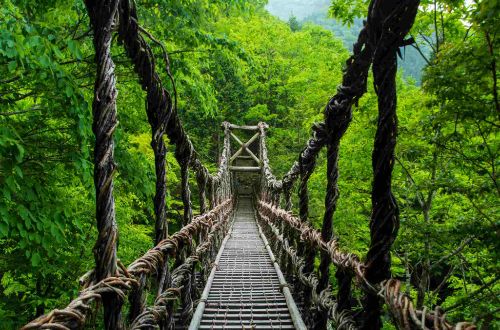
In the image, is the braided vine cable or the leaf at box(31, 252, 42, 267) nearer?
the braided vine cable

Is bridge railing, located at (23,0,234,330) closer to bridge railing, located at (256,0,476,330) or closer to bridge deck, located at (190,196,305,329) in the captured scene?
bridge railing, located at (256,0,476,330)

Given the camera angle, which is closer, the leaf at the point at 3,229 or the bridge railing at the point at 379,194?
the bridge railing at the point at 379,194

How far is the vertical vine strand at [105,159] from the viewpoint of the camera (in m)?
0.99

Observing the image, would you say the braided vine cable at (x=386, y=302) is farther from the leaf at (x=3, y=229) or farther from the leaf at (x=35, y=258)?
the leaf at (x=35, y=258)

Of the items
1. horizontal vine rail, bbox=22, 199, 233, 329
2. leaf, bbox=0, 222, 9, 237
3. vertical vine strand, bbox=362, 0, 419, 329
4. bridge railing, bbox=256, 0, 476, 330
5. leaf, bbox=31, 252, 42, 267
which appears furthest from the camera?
leaf, bbox=31, 252, 42, 267

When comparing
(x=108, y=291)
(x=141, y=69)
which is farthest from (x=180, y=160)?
(x=108, y=291)

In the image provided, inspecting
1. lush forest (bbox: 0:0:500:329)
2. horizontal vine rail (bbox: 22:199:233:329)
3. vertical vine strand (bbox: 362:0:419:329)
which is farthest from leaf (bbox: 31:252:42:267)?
vertical vine strand (bbox: 362:0:419:329)

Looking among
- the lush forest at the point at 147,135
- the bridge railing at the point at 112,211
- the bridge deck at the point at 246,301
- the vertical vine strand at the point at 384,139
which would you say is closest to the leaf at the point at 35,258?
the lush forest at the point at 147,135

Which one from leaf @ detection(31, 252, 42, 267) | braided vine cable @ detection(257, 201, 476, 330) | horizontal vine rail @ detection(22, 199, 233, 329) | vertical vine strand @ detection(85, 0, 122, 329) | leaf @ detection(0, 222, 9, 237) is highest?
vertical vine strand @ detection(85, 0, 122, 329)

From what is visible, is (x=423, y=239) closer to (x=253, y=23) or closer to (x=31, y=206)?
(x=31, y=206)

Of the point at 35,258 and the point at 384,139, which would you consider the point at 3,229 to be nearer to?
the point at 35,258

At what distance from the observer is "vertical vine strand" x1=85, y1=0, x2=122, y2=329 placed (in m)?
0.99

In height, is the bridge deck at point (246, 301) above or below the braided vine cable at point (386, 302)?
below

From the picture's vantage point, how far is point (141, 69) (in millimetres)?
1503
